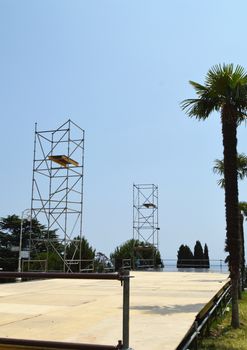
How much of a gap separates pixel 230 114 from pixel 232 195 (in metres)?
1.74

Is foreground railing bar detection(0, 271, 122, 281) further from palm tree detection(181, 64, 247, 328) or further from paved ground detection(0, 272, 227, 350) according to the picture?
palm tree detection(181, 64, 247, 328)

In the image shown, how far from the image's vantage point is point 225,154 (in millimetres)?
9914

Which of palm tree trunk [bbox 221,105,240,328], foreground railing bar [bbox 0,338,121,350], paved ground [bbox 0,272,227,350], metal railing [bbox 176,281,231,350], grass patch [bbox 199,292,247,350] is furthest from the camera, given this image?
palm tree trunk [bbox 221,105,240,328]

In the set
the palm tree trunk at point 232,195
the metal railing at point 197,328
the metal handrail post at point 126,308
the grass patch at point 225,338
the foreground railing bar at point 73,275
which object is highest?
the palm tree trunk at point 232,195

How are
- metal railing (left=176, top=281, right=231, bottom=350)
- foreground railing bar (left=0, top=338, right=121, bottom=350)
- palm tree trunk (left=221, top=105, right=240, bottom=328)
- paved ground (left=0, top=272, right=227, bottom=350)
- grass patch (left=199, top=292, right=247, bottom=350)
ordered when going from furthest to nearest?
1. palm tree trunk (left=221, top=105, right=240, bottom=328)
2. grass patch (left=199, top=292, right=247, bottom=350)
3. metal railing (left=176, top=281, right=231, bottom=350)
4. paved ground (left=0, top=272, right=227, bottom=350)
5. foreground railing bar (left=0, top=338, right=121, bottom=350)

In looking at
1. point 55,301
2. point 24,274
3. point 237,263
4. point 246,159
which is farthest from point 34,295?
point 246,159

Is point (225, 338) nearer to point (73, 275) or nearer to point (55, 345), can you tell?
point (55, 345)

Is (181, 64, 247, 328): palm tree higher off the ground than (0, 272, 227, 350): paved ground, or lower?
higher

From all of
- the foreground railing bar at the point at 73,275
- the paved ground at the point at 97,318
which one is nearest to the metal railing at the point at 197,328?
the paved ground at the point at 97,318

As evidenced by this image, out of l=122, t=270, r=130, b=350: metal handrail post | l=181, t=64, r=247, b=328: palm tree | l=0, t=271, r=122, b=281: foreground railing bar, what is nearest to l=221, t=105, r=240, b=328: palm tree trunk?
l=181, t=64, r=247, b=328: palm tree

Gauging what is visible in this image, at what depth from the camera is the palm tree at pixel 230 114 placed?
958cm

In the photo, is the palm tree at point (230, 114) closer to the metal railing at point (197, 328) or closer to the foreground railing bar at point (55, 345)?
the metal railing at point (197, 328)

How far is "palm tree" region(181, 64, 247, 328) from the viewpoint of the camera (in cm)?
958

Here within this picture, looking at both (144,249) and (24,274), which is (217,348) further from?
(144,249)
